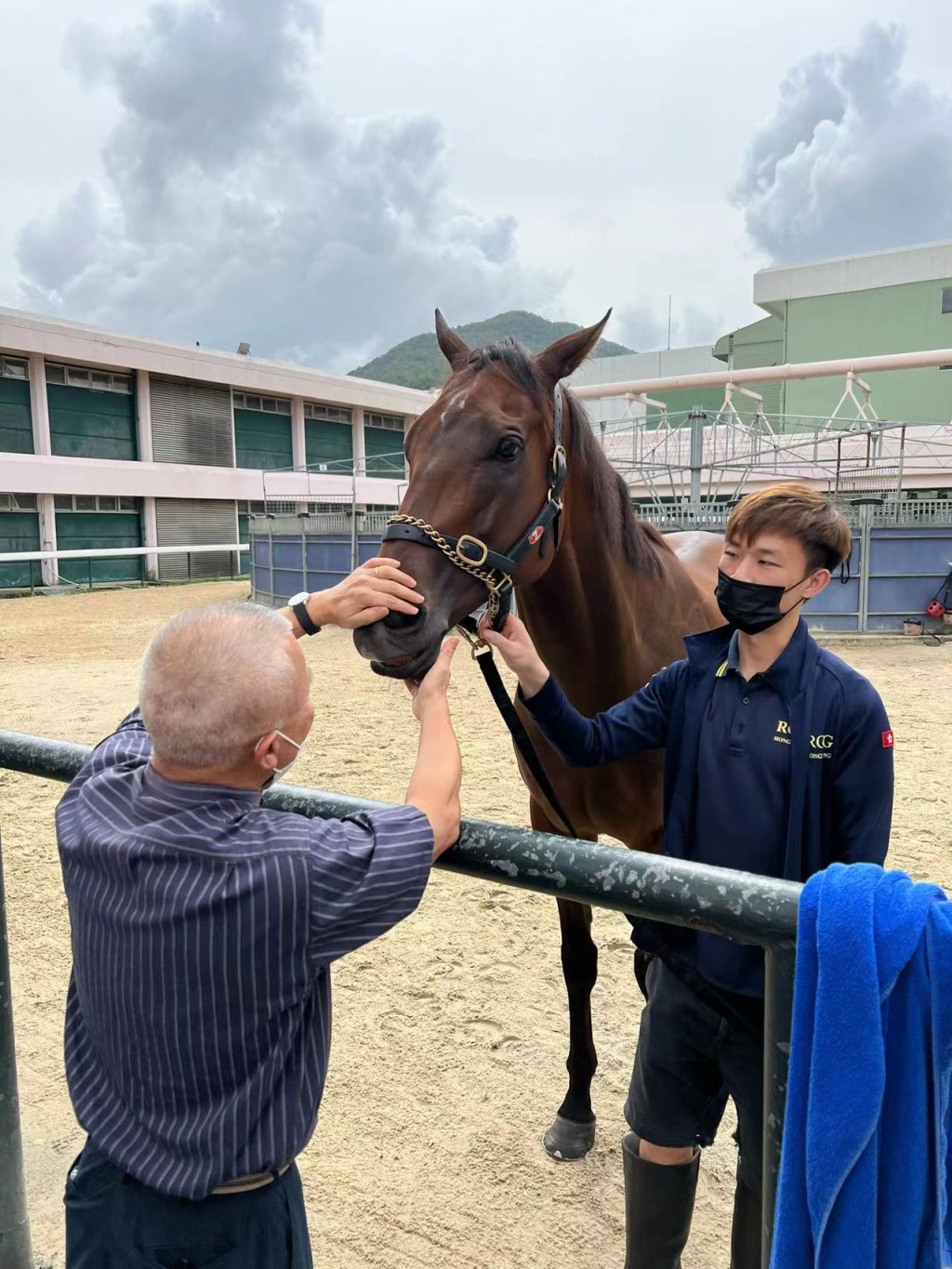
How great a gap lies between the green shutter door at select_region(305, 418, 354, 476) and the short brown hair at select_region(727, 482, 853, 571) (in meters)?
30.9

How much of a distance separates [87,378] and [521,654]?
27.5 metres

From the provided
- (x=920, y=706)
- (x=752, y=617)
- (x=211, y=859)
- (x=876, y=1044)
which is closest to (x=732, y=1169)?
(x=752, y=617)

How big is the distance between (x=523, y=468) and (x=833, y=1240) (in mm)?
1703

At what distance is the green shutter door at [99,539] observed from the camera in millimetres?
24406

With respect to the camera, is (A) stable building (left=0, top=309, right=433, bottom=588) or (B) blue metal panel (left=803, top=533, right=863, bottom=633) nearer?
(B) blue metal panel (left=803, top=533, right=863, bottom=633)

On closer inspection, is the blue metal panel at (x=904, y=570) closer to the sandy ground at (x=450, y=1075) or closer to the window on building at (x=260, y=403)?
the sandy ground at (x=450, y=1075)

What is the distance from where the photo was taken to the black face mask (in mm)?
1678

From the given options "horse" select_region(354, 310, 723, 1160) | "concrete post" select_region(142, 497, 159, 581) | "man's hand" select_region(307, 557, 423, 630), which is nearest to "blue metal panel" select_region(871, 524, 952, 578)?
"horse" select_region(354, 310, 723, 1160)

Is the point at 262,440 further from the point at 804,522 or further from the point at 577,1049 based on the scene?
the point at 804,522

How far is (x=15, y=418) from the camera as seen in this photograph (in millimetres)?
23766

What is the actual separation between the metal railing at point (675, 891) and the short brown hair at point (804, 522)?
0.90m

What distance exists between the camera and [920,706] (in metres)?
8.57

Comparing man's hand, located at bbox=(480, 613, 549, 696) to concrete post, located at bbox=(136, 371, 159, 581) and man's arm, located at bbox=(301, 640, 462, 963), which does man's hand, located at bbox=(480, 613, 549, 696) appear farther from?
concrete post, located at bbox=(136, 371, 159, 581)

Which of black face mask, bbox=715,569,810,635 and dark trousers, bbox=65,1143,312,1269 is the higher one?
black face mask, bbox=715,569,810,635
